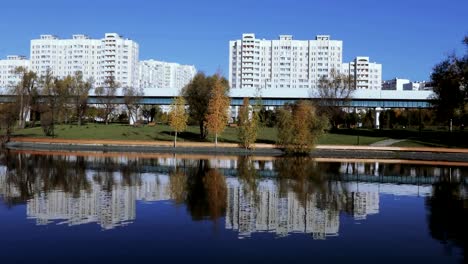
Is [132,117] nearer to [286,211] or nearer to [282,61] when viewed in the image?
[282,61]

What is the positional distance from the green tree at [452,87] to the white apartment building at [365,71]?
13129 centimetres

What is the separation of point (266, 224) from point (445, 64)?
49544 millimetres

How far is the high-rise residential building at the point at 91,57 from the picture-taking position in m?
180

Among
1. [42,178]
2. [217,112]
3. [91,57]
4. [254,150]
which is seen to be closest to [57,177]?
[42,178]

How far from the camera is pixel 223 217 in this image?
1653 centimetres

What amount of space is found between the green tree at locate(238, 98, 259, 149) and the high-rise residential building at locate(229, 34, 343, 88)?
119 metres

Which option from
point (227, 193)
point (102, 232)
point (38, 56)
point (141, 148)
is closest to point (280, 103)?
point (141, 148)

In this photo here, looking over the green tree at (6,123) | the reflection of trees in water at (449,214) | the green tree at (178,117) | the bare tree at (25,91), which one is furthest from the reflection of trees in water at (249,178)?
the bare tree at (25,91)

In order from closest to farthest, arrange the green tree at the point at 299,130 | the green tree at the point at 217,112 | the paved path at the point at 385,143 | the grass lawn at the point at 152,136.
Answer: the green tree at the point at 299,130
the green tree at the point at 217,112
the paved path at the point at 385,143
the grass lawn at the point at 152,136

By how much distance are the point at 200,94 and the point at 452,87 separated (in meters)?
27.7

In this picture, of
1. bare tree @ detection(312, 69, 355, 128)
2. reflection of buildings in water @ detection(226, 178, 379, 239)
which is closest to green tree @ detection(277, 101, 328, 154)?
reflection of buildings in water @ detection(226, 178, 379, 239)

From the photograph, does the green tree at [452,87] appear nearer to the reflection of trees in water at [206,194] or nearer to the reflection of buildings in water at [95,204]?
the reflection of trees in water at [206,194]

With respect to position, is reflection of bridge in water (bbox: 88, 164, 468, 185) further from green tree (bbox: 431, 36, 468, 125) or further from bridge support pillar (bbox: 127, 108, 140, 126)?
bridge support pillar (bbox: 127, 108, 140, 126)

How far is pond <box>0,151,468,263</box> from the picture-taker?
1238 cm
